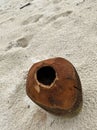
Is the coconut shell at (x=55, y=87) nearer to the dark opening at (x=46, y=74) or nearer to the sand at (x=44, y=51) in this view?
the dark opening at (x=46, y=74)

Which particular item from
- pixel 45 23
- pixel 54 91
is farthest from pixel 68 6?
pixel 54 91

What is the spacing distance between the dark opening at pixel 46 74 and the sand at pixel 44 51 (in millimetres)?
171

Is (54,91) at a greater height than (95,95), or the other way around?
(54,91)

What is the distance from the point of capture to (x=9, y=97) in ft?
4.36

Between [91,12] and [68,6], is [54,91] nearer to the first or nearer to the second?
[91,12]

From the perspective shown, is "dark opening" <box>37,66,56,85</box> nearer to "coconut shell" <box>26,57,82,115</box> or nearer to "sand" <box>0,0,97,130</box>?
"coconut shell" <box>26,57,82,115</box>

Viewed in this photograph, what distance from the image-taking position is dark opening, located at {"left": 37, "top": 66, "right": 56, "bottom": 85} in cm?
103

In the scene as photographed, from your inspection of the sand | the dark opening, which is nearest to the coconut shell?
the dark opening

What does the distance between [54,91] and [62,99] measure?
0.13 ft

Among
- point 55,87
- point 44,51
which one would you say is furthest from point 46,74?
point 44,51

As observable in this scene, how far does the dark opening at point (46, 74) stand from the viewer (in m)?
1.03

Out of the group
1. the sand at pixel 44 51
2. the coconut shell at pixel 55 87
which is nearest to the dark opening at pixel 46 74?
the coconut shell at pixel 55 87

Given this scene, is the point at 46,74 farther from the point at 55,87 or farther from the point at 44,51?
the point at 44,51

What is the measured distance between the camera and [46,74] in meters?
1.03
